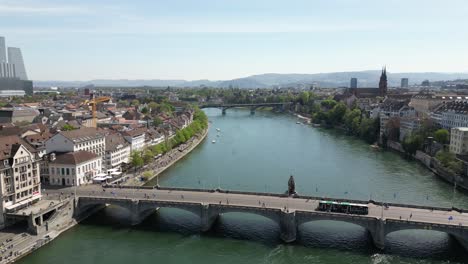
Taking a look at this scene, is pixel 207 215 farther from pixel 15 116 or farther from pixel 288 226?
pixel 15 116

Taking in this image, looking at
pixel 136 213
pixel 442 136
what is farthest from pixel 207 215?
pixel 442 136

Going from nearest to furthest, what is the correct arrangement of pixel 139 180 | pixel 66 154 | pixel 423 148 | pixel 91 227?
pixel 91 227 < pixel 66 154 < pixel 139 180 < pixel 423 148

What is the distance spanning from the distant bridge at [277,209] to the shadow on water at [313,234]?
0.92 metres

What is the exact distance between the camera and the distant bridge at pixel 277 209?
120ft

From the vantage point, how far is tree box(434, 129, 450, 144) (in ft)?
245

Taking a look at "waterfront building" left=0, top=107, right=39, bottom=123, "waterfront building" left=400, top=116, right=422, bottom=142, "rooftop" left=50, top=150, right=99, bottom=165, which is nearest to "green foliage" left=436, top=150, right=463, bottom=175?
"waterfront building" left=400, top=116, right=422, bottom=142

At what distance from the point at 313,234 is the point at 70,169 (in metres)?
29.2

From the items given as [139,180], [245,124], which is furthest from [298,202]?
[245,124]

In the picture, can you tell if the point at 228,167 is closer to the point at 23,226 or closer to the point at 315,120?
the point at 23,226

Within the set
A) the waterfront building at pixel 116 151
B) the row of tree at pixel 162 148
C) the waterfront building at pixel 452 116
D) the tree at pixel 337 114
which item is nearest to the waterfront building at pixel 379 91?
the tree at pixel 337 114

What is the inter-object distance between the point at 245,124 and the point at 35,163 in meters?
97.8

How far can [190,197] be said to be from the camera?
44125 millimetres

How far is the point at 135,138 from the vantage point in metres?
70.3

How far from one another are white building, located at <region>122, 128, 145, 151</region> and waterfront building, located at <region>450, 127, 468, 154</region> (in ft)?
166
